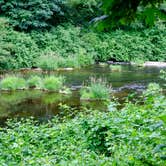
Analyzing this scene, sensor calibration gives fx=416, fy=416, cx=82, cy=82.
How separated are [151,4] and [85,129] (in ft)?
16.0

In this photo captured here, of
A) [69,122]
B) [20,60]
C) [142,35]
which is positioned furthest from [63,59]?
[69,122]

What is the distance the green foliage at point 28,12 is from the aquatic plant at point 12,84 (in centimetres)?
800

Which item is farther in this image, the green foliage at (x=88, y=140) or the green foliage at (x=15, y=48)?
the green foliage at (x=15, y=48)

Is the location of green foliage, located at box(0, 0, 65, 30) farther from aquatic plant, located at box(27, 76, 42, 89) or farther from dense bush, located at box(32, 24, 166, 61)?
aquatic plant, located at box(27, 76, 42, 89)

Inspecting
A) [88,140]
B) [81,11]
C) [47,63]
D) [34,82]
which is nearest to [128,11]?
[88,140]

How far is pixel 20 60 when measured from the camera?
786 inches

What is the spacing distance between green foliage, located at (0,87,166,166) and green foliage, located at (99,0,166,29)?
2349 mm

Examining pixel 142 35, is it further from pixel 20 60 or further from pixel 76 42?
pixel 20 60

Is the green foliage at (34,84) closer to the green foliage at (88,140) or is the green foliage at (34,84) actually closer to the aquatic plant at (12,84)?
the aquatic plant at (12,84)

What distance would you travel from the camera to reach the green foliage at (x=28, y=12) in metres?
22.0

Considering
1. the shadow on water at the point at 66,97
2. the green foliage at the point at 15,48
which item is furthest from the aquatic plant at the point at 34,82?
the green foliage at the point at 15,48

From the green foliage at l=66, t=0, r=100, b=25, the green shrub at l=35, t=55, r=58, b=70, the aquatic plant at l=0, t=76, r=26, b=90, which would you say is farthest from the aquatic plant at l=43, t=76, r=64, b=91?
the green foliage at l=66, t=0, r=100, b=25

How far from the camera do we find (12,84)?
1420cm

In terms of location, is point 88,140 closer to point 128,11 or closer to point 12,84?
point 128,11
